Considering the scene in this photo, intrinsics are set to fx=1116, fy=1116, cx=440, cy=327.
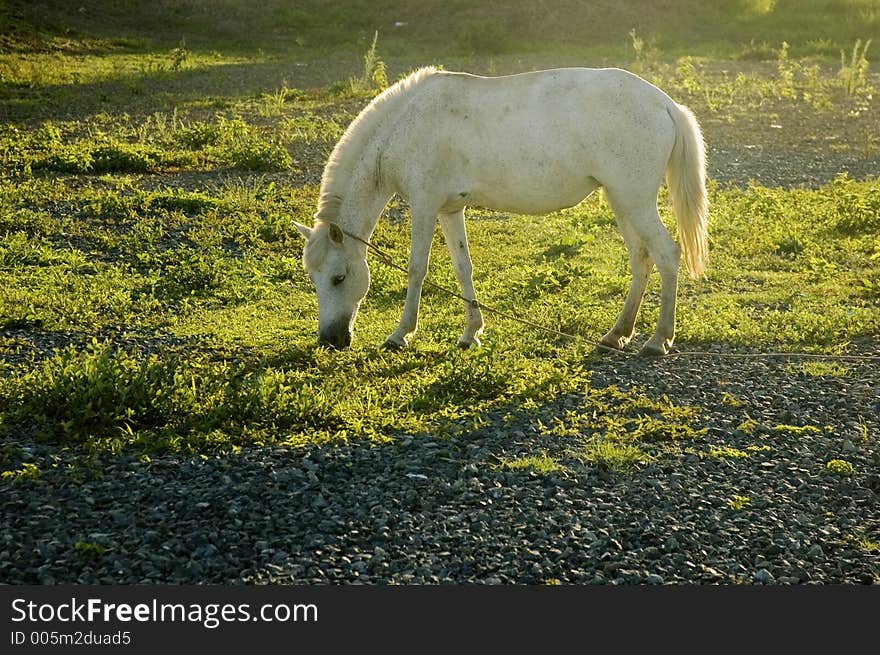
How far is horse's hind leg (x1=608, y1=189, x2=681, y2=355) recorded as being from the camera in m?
8.41

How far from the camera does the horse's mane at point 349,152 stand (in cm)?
859

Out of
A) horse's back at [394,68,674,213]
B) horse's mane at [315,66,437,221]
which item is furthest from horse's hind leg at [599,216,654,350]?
horse's mane at [315,66,437,221]

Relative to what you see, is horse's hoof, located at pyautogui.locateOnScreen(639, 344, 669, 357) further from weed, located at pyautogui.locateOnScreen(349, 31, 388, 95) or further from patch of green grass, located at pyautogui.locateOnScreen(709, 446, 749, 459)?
weed, located at pyautogui.locateOnScreen(349, 31, 388, 95)

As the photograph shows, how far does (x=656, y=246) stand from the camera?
27.8 feet

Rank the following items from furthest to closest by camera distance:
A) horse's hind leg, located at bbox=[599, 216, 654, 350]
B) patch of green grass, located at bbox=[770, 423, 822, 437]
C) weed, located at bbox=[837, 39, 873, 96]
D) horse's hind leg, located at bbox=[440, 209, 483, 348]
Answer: weed, located at bbox=[837, 39, 873, 96]
horse's hind leg, located at bbox=[440, 209, 483, 348]
horse's hind leg, located at bbox=[599, 216, 654, 350]
patch of green grass, located at bbox=[770, 423, 822, 437]

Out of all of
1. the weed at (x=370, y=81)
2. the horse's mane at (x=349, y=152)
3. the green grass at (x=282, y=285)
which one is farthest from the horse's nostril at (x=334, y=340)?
the weed at (x=370, y=81)

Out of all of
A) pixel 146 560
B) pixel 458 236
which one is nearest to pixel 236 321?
pixel 458 236

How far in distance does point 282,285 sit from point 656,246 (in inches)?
154

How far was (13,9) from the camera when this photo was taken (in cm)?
2978

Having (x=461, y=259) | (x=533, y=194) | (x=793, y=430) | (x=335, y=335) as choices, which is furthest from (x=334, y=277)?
(x=793, y=430)

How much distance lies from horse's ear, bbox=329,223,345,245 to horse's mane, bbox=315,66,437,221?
292mm

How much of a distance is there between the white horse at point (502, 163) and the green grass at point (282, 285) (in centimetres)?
69

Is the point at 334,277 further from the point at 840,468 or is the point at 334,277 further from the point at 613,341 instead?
the point at 840,468

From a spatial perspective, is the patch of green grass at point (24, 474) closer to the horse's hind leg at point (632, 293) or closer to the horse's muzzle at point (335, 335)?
the horse's muzzle at point (335, 335)
